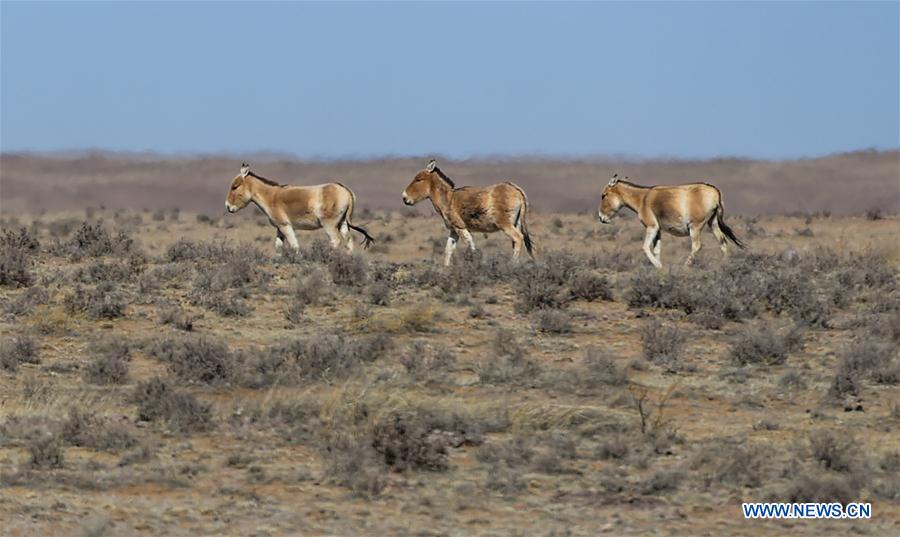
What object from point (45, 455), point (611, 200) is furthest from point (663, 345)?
point (611, 200)

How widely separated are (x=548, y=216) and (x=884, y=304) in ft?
98.2

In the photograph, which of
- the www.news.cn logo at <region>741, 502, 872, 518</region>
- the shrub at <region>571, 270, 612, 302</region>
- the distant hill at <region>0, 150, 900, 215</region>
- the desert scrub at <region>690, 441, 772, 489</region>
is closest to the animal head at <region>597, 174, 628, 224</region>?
the shrub at <region>571, 270, 612, 302</region>

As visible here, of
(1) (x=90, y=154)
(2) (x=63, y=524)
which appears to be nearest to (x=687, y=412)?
(2) (x=63, y=524)

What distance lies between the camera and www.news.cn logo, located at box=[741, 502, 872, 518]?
1264 cm

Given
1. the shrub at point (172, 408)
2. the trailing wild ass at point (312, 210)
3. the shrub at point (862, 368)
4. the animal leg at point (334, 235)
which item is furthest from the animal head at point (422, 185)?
the shrub at point (172, 408)

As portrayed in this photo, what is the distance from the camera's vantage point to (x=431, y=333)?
19859 millimetres

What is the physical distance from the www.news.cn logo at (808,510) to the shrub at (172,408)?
16.8 feet

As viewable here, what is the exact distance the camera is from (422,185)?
2792 centimetres

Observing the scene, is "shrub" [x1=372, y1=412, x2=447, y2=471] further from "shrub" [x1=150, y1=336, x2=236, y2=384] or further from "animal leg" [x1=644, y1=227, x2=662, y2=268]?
"animal leg" [x1=644, y1=227, x2=662, y2=268]

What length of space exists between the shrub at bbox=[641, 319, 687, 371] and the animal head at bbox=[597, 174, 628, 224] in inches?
361

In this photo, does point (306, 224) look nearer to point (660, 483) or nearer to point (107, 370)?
point (107, 370)

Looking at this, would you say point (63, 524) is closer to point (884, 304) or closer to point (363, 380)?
point (363, 380)

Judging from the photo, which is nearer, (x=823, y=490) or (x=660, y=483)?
(x=823, y=490)

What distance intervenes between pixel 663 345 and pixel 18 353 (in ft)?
23.8
